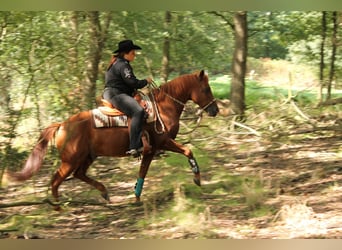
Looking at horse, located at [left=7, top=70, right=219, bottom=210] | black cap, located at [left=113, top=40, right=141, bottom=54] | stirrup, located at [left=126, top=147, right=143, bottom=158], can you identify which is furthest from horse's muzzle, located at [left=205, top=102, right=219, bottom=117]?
black cap, located at [left=113, top=40, right=141, bottom=54]

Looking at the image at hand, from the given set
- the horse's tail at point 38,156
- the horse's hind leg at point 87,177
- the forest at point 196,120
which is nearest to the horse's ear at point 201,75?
the forest at point 196,120

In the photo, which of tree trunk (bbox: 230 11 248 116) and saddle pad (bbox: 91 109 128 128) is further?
tree trunk (bbox: 230 11 248 116)

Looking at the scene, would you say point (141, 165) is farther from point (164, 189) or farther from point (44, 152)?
point (44, 152)

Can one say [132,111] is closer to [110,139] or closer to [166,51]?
[110,139]

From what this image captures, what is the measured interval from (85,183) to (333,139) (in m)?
2.64

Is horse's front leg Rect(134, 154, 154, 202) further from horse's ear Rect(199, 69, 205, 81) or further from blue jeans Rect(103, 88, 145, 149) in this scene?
horse's ear Rect(199, 69, 205, 81)

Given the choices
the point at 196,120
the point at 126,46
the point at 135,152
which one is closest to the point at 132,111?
the point at 135,152

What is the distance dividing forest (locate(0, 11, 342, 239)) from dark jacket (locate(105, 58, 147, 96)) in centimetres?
20

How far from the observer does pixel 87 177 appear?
5227mm

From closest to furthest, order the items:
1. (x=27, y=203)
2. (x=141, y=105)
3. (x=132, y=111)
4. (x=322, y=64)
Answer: (x=132, y=111)
(x=141, y=105)
(x=27, y=203)
(x=322, y=64)

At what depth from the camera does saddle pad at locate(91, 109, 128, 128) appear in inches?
200

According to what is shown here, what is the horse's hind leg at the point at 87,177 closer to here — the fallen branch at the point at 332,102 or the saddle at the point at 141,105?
the saddle at the point at 141,105

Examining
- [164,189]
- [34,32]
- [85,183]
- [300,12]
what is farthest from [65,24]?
[300,12]

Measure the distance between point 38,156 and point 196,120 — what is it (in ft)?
5.41
